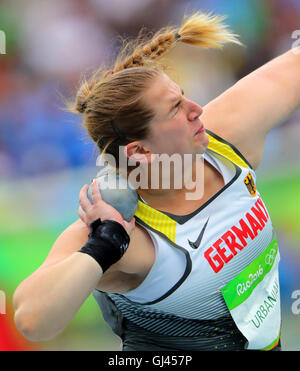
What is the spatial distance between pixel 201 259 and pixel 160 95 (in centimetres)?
55

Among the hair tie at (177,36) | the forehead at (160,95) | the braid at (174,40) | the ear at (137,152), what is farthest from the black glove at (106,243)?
the hair tie at (177,36)

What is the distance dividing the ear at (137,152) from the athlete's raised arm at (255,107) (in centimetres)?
34

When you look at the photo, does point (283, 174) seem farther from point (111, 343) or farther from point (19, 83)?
point (19, 83)

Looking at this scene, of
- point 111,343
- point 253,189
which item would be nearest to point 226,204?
point 253,189

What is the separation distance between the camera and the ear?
5.94 feet

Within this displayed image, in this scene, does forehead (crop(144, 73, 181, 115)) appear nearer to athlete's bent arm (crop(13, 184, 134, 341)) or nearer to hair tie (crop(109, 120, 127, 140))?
hair tie (crop(109, 120, 127, 140))

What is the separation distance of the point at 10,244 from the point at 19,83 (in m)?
1.28

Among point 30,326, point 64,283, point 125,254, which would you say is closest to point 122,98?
point 125,254

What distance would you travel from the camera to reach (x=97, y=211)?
1.60m

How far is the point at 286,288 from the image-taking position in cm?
375

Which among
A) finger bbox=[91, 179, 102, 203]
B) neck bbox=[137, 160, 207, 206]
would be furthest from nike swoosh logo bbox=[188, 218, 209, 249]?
finger bbox=[91, 179, 102, 203]

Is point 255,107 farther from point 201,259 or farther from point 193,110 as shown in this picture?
point 201,259

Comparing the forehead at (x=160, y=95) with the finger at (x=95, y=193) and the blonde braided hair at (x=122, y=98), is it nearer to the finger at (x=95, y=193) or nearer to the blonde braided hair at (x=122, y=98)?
the blonde braided hair at (x=122, y=98)

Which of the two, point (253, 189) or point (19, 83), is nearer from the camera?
point (253, 189)
